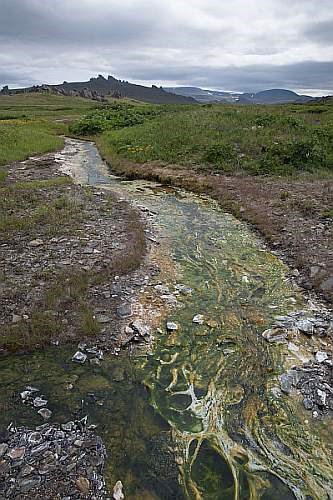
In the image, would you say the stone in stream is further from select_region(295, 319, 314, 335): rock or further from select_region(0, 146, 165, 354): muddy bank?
select_region(295, 319, 314, 335): rock

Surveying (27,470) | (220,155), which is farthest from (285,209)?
(27,470)

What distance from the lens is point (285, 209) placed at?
55.3ft

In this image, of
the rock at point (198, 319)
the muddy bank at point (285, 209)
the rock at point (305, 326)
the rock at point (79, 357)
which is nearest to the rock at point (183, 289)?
the rock at point (198, 319)

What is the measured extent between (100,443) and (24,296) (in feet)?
16.1

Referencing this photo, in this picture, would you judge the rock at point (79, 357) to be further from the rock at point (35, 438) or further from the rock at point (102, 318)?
the rock at point (35, 438)

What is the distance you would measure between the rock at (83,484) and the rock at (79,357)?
107 inches

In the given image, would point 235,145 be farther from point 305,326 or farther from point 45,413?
point 45,413

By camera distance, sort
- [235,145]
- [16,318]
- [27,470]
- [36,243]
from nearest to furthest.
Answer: [27,470] < [16,318] < [36,243] < [235,145]

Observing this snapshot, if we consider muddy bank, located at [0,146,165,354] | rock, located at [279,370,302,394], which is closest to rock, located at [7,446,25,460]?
muddy bank, located at [0,146,165,354]

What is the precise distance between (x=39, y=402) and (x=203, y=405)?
2.90 meters

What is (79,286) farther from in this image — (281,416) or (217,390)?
(281,416)

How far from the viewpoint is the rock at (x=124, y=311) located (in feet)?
31.2

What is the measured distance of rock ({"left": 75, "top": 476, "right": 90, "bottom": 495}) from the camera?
5.40 metres

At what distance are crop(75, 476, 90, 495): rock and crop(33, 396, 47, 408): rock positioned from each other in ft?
5.59
